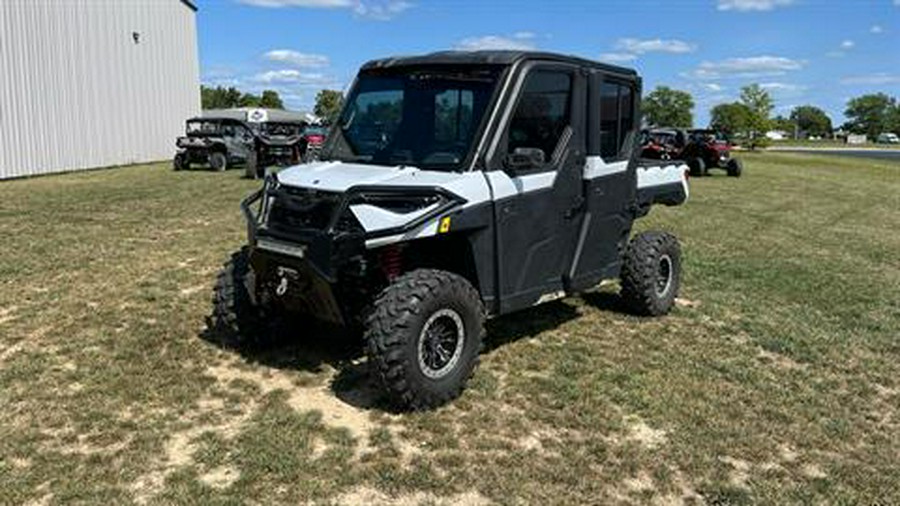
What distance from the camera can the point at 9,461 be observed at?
4.40m

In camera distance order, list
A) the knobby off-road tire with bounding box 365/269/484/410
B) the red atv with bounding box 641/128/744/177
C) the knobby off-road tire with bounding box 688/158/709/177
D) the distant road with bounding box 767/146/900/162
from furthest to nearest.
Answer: the distant road with bounding box 767/146/900/162
the red atv with bounding box 641/128/744/177
the knobby off-road tire with bounding box 688/158/709/177
the knobby off-road tire with bounding box 365/269/484/410

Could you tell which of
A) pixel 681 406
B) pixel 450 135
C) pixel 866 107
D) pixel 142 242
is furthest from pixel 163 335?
pixel 866 107

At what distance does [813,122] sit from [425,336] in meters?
174

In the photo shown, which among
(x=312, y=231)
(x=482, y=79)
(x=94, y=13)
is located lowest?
(x=312, y=231)

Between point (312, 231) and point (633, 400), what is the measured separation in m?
2.27

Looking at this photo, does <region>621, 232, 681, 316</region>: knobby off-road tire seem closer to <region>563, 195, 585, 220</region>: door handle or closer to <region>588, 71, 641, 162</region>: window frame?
<region>588, 71, 641, 162</region>: window frame

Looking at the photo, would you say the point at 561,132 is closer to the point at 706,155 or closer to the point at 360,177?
the point at 360,177

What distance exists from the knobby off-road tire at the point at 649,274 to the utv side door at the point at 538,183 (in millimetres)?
1194

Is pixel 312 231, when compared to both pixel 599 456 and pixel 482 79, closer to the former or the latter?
pixel 482 79

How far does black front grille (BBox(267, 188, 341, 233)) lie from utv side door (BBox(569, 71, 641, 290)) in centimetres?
204

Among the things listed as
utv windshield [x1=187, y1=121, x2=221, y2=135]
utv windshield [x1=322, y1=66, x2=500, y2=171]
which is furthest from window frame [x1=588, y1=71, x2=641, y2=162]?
utv windshield [x1=187, y1=121, x2=221, y2=135]

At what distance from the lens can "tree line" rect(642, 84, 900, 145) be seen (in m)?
74.9

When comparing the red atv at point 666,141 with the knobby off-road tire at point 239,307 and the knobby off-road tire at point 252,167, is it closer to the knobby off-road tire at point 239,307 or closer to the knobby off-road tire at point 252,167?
the knobby off-road tire at point 252,167

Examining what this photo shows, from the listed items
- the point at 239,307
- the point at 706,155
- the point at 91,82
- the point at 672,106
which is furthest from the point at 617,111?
the point at 672,106
